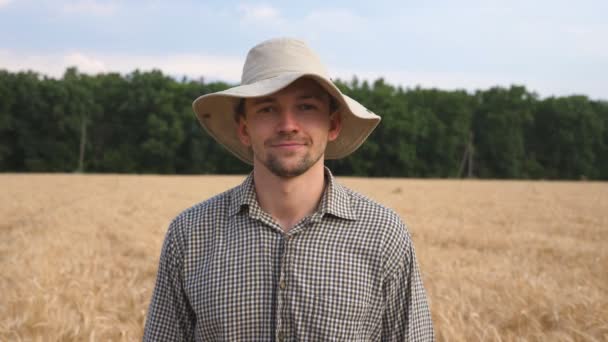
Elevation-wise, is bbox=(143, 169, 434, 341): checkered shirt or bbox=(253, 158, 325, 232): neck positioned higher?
bbox=(253, 158, 325, 232): neck

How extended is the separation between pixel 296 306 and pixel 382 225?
0.39 m

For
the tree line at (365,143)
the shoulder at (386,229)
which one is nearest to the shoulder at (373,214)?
the shoulder at (386,229)

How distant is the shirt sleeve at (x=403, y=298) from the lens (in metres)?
1.89

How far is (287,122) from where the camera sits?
72.1 inches

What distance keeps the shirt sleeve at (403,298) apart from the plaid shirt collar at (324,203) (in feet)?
0.62

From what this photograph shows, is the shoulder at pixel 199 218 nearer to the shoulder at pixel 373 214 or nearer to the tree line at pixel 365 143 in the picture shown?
the shoulder at pixel 373 214

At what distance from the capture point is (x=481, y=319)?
12.0 feet

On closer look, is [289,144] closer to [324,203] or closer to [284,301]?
[324,203]

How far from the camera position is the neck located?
191 cm

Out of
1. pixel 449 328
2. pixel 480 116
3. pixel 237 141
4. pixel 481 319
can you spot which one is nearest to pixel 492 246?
pixel 481 319

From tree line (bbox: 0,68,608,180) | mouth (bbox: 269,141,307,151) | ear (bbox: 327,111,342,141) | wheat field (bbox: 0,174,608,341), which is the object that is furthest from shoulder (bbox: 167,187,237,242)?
Answer: tree line (bbox: 0,68,608,180)

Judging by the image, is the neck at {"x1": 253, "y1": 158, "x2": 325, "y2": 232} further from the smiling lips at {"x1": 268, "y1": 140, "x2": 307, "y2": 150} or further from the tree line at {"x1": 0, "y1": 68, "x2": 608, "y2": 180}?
the tree line at {"x1": 0, "y1": 68, "x2": 608, "y2": 180}

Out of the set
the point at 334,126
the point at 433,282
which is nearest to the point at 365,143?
the point at 433,282

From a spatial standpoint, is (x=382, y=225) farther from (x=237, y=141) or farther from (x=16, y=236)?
(x=16, y=236)
